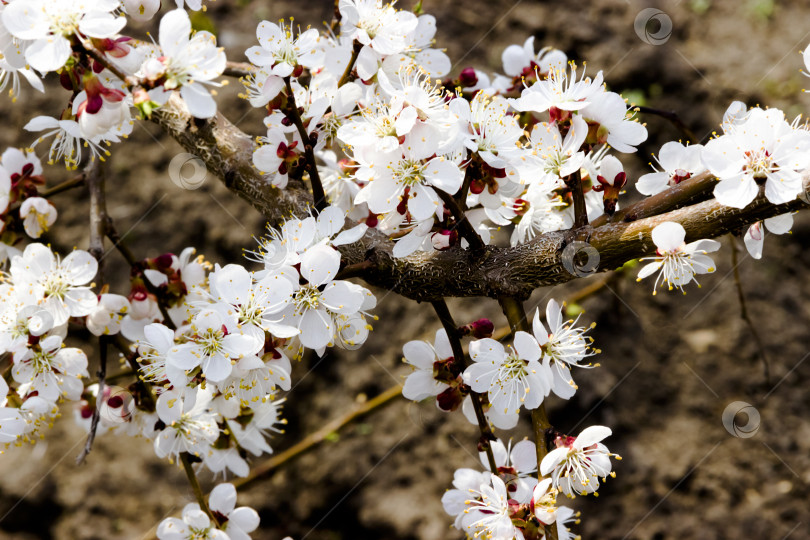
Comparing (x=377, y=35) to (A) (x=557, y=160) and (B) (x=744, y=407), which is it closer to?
(A) (x=557, y=160)

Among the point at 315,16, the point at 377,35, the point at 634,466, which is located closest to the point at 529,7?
the point at 315,16

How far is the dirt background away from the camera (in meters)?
2.10

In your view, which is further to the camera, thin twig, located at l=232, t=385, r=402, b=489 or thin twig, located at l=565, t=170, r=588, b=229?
thin twig, located at l=232, t=385, r=402, b=489

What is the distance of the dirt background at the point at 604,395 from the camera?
2.10 meters

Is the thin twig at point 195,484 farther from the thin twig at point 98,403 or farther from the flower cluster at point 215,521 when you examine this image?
the thin twig at point 98,403

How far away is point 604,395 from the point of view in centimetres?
215

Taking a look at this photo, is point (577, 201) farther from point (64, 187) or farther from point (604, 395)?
point (604, 395)

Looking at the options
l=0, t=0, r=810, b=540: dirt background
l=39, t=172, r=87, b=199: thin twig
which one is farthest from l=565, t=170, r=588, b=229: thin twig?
l=0, t=0, r=810, b=540: dirt background

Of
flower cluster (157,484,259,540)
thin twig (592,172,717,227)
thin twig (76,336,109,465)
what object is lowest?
flower cluster (157,484,259,540)

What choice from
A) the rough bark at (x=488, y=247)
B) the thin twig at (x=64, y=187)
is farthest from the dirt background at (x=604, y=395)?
the rough bark at (x=488, y=247)

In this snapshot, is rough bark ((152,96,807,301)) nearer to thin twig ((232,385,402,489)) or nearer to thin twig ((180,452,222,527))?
thin twig ((180,452,222,527))

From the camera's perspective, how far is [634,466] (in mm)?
2119

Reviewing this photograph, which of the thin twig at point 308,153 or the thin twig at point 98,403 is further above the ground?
the thin twig at point 308,153

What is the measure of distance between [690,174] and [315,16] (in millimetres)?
1683
